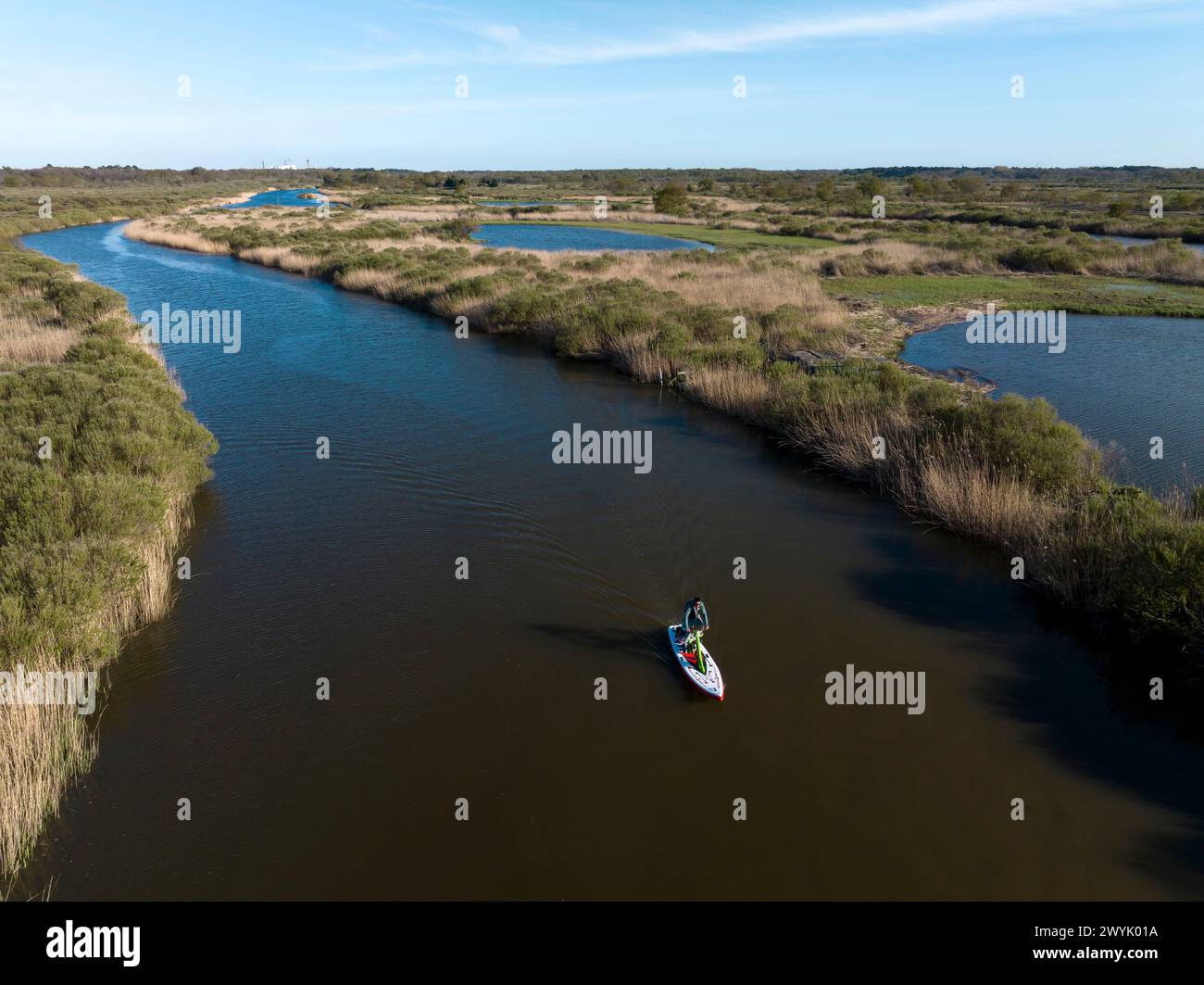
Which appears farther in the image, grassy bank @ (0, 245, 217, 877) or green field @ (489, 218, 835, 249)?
green field @ (489, 218, 835, 249)

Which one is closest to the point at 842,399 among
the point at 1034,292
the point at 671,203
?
the point at 1034,292

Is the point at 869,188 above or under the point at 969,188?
under

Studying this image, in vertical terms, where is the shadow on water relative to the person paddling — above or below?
below

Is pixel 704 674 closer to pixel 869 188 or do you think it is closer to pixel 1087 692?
pixel 1087 692

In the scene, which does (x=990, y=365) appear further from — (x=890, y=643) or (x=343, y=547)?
(x=343, y=547)
